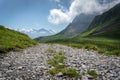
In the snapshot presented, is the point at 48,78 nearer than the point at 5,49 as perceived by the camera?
Yes

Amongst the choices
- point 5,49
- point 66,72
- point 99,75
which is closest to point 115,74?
point 99,75

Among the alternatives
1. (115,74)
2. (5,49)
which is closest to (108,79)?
(115,74)

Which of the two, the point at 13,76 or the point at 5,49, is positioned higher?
the point at 5,49

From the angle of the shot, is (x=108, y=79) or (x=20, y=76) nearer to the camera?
(x=108, y=79)

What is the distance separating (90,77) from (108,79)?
1.17 m

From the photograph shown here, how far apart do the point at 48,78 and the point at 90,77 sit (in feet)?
8.42

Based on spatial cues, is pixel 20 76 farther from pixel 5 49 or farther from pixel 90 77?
pixel 5 49

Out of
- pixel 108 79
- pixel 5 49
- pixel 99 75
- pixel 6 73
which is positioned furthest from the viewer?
pixel 5 49

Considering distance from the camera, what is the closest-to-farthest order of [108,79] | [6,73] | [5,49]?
[108,79] → [6,73] → [5,49]

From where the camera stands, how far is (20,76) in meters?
13.5

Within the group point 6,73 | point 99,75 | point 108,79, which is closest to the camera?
point 108,79

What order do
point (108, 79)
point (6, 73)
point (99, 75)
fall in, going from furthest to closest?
point (6, 73) → point (99, 75) → point (108, 79)

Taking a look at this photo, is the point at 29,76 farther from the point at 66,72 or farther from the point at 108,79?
the point at 108,79

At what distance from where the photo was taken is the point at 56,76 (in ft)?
44.3
